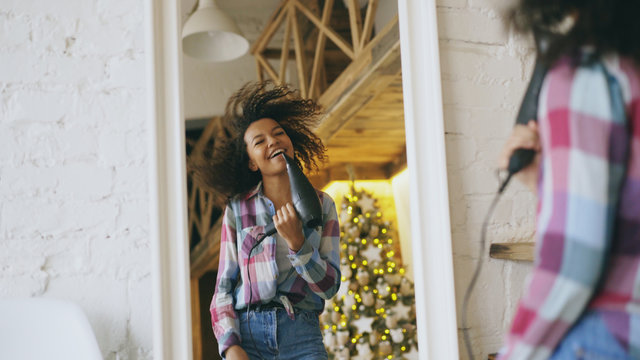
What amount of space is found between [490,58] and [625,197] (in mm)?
904

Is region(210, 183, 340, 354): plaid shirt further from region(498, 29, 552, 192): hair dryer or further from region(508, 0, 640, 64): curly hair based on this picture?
region(508, 0, 640, 64): curly hair

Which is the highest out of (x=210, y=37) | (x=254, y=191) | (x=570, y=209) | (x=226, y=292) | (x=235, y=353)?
(x=210, y=37)

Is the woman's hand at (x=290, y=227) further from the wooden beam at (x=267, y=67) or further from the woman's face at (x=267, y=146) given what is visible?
the wooden beam at (x=267, y=67)

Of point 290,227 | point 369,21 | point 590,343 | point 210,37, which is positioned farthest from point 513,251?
point 210,37

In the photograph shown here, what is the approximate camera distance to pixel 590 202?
59 centimetres

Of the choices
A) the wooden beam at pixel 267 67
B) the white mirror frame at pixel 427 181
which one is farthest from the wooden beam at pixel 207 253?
the white mirror frame at pixel 427 181

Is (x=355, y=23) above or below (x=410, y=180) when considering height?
above

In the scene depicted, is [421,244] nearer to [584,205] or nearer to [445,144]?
[445,144]

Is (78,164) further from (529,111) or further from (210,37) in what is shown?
(529,111)

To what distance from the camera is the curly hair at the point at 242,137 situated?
1283 millimetres

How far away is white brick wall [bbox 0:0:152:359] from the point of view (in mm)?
1213

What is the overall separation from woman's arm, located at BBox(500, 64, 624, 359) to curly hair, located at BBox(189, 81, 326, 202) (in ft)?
2.44

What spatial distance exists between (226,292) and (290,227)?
0.20m

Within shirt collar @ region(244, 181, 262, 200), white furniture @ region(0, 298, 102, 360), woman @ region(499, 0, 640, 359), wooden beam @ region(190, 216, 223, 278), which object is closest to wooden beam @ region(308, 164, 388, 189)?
shirt collar @ region(244, 181, 262, 200)
